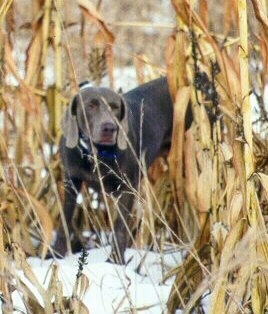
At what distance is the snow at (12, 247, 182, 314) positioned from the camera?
3.02 metres

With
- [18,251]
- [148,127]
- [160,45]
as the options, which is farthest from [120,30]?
[18,251]

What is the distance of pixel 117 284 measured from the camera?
3473mm

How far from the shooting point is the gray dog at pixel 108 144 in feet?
15.1

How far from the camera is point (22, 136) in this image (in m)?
4.73

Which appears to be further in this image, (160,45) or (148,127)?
(160,45)

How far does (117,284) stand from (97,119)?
4.76ft

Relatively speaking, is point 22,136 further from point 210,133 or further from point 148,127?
point 210,133

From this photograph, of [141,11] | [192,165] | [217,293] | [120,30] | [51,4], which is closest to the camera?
[217,293]

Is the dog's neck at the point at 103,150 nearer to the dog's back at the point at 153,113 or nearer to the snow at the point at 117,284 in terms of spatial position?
the dog's back at the point at 153,113

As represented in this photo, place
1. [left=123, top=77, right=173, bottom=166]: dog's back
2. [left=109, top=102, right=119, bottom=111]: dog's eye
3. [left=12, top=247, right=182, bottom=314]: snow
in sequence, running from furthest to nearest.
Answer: [left=123, top=77, right=173, bottom=166]: dog's back → [left=109, top=102, right=119, bottom=111]: dog's eye → [left=12, top=247, right=182, bottom=314]: snow

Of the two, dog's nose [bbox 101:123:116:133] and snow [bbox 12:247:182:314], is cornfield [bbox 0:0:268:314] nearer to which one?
snow [bbox 12:247:182:314]

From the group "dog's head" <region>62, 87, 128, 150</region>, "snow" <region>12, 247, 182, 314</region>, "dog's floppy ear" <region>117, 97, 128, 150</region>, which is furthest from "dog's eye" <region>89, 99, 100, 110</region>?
"snow" <region>12, 247, 182, 314</region>

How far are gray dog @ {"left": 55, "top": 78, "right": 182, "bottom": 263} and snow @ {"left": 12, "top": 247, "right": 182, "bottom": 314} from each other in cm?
42

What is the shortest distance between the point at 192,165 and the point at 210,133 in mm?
273
